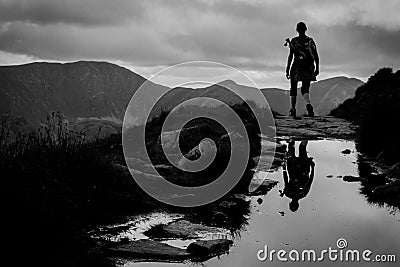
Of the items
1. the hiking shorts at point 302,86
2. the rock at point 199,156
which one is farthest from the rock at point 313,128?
the rock at point 199,156

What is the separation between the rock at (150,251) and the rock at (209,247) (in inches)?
3.5

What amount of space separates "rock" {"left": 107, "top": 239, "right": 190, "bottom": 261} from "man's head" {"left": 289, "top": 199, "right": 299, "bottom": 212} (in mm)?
2249

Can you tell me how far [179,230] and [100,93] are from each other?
119699 millimetres

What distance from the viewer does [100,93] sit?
124 m

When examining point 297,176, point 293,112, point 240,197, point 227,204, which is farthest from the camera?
point 293,112

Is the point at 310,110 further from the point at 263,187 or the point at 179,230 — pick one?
the point at 179,230

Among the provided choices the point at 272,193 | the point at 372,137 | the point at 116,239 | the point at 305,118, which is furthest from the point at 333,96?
the point at 116,239

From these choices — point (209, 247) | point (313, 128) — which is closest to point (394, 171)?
point (209, 247)

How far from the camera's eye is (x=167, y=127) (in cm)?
1470

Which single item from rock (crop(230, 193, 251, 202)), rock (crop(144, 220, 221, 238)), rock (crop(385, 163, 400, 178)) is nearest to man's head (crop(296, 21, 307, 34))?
rock (crop(385, 163, 400, 178))

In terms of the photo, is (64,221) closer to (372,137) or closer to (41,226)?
(41,226)

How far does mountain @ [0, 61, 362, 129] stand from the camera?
16.1 metres

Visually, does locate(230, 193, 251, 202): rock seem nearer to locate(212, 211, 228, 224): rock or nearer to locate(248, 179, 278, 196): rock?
locate(248, 179, 278, 196): rock

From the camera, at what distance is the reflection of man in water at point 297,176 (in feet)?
28.2
